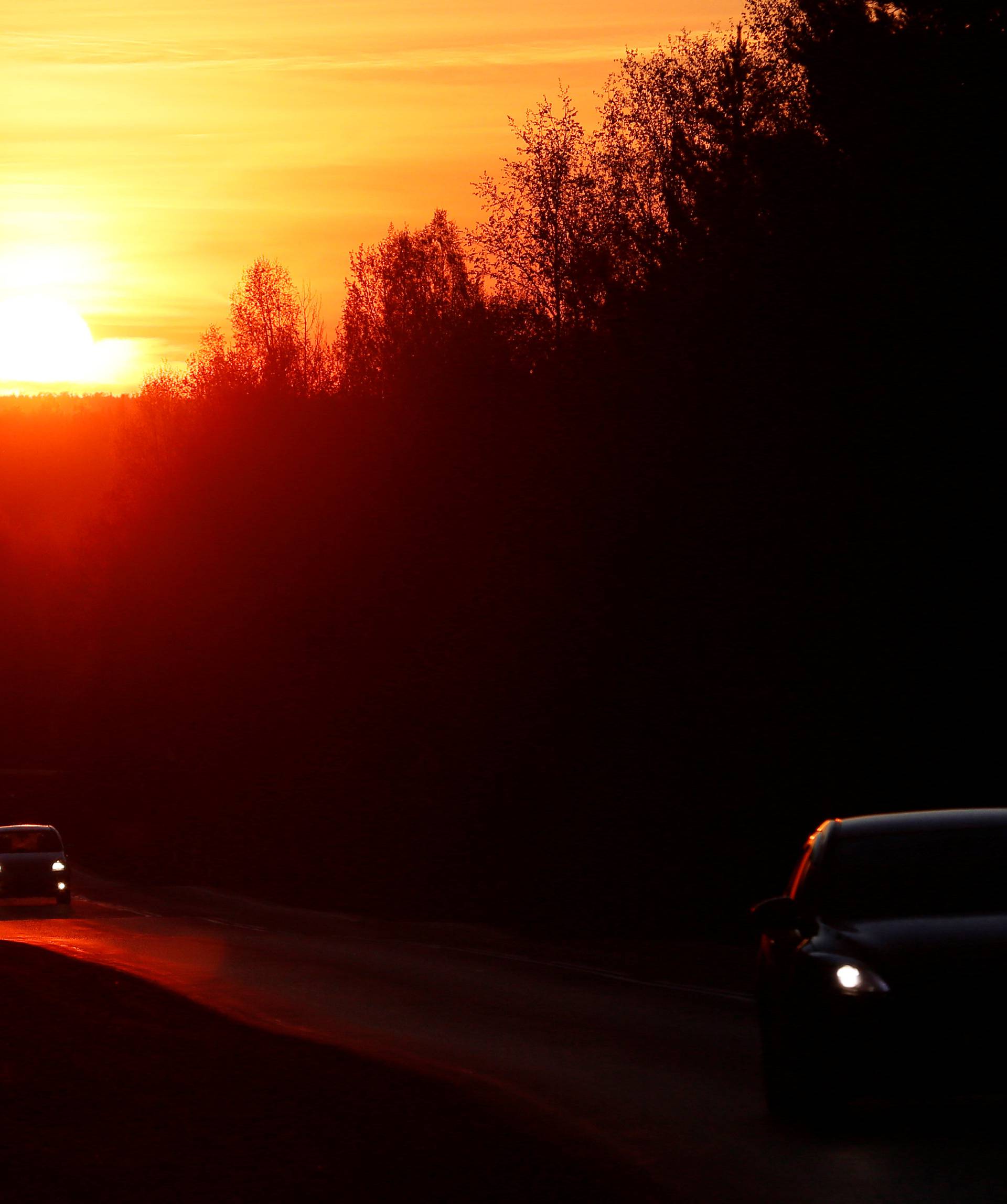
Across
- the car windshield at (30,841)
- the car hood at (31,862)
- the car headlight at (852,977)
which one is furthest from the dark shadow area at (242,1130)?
the car windshield at (30,841)

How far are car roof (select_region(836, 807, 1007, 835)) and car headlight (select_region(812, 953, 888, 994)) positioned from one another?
3.34 feet

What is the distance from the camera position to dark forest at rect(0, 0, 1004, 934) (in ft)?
82.9

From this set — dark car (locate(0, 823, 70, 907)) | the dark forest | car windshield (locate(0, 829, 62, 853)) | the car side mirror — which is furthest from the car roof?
car windshield (locate(0, 829, 62, 853))

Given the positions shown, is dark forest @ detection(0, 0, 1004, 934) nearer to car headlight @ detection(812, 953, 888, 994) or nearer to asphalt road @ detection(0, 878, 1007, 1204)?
asphalt road @ detection(0, 878, 1007, 1204)

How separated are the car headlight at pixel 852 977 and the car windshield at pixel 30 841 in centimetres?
3075

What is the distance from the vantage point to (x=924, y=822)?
9.91m

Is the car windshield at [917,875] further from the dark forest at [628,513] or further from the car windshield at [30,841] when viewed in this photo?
the car windshield at [30,841]

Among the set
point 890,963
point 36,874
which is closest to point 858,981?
point 890,963

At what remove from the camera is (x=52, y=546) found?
122 meters

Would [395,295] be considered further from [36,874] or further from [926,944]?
[926,944]

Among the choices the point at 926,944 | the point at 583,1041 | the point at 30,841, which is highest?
the point at 926,944

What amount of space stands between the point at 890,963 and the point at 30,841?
104 feet

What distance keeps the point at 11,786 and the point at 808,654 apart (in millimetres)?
59732

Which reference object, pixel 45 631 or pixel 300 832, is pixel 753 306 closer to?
pixel 300 832
